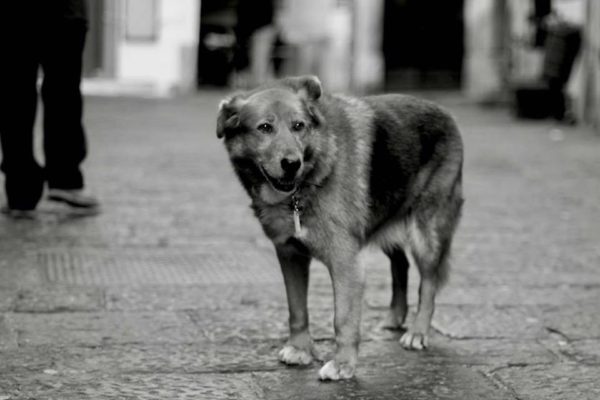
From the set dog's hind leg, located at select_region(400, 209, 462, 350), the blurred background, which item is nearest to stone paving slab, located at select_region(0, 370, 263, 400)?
dog's hind leg, located at select_region(400, 209, 462, 350)

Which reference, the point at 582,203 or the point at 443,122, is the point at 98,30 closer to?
the point at 582,203

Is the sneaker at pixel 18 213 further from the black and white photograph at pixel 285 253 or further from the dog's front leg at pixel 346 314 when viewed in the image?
the dog's front leg at pixel 346 314

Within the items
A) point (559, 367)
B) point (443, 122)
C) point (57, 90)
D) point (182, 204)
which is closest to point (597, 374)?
point (559, 367)

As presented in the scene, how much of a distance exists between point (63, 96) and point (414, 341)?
3.31 m

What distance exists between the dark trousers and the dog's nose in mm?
3416

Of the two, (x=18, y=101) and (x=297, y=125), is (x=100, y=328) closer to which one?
(x=297, y=125)

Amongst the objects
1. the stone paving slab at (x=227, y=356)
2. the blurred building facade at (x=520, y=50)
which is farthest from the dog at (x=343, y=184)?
the blurred building facade at (x=520, y=50)

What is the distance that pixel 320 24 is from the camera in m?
27.2

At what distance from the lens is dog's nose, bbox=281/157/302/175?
3982 millimetres

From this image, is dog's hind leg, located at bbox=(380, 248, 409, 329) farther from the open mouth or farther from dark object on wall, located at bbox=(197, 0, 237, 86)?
dark object on wall, located at bbox=(197, 0, 237, 86)

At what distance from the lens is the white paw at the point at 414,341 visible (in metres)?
4.66

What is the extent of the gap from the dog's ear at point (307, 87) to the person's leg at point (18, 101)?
10.4 feet

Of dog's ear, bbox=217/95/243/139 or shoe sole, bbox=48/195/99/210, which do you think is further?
shoe sole, bbox=48/195/99/210

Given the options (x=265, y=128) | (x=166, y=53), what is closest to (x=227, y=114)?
(x=265, y=128)
